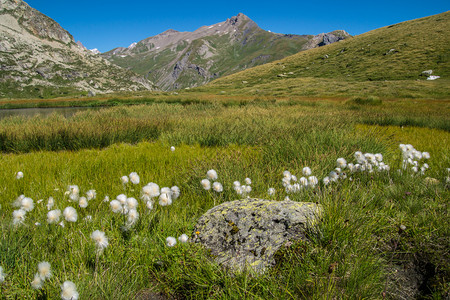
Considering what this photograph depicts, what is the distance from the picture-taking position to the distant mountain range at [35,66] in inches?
5789

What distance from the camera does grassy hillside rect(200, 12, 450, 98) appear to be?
45.1 m

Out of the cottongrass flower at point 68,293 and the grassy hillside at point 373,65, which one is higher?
the grassy hillside at point 373,65

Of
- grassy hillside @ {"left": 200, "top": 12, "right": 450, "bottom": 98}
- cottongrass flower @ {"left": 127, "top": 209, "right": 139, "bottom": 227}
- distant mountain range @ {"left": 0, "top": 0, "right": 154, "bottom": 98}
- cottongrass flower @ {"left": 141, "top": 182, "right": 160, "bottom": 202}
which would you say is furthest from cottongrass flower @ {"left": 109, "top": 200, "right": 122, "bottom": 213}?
distant mountain range @ {"left": 0, "top": 0, "right": 154, "bottom": 98}

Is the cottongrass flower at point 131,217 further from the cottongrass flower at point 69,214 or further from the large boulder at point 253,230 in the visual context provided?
the large boulder at point 253,230

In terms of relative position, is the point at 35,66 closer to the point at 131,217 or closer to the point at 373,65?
the point at 373,65

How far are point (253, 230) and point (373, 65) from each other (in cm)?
7802

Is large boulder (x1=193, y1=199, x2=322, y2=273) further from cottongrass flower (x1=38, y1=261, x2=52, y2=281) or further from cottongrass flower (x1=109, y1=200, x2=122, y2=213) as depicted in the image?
cottongrass flower (x1=38, y1=261, x2=52, y2=281)

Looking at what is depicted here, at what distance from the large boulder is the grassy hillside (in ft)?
127

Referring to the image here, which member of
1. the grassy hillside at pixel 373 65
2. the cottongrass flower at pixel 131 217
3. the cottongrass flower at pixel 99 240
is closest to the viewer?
the cottongrass flower at pixel 99 240

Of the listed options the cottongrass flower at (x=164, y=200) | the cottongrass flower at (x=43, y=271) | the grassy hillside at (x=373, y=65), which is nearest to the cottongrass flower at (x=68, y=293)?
the cottongrass flower at (x=43, y=271)

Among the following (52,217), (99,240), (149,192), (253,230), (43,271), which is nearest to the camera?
(43,271)

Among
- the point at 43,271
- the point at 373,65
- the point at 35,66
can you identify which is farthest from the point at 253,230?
the point at 35,66

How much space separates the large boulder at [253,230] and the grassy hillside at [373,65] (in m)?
38.8

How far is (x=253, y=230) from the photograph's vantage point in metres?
2.20
